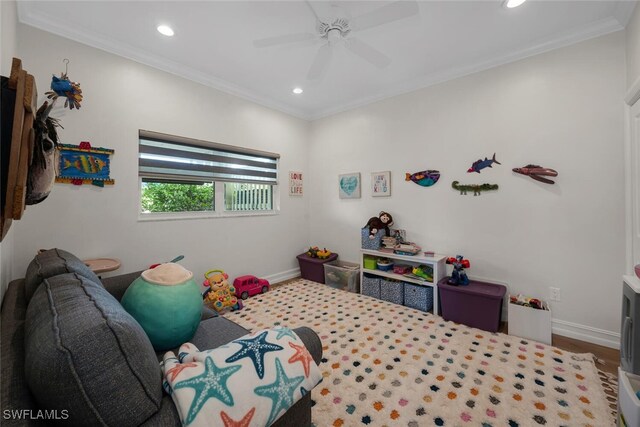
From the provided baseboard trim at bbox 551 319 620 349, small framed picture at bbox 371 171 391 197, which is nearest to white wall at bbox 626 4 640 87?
baseboard trim at bbox 551 319 620 349

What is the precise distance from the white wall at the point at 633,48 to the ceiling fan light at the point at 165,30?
11.6ft

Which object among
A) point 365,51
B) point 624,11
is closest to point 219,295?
point 365,51

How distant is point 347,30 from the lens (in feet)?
6.50

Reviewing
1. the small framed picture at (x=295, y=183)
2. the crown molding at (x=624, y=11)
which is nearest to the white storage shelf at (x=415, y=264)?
the small framed picture at (x=295, y=183)

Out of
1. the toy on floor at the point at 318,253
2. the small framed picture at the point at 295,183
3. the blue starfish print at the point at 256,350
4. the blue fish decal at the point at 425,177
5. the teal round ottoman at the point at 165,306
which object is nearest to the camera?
the blue starfish print at the point at 256,350

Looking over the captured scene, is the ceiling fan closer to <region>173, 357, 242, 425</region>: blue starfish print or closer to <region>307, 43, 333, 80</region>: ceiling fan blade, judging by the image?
<region>307, 43, 333, 80</region>: ceiling fan blade

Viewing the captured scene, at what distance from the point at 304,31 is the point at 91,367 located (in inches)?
102

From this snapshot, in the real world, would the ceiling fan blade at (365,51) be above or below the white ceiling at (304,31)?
below

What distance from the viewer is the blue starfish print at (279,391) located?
2.58 ft

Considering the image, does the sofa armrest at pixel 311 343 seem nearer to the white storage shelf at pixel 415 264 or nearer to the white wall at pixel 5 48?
the white wall at pixel 5 48

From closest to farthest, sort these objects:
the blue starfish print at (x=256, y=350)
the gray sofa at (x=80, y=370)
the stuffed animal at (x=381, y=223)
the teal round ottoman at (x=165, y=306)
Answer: the gray sofa at (x=80, y=370) < the blue starfish print at (x=256, y=350) < the teal round ottoman at (x=165, y=306) < the stuffed animal at (x=381, y=223)

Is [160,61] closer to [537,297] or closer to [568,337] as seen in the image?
[537,297]

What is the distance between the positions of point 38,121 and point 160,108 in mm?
2212

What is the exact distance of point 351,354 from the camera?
200 cm
